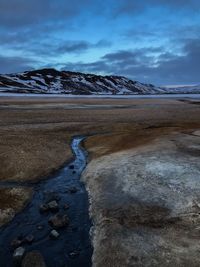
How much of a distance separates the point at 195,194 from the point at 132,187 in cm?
248

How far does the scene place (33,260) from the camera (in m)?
8.73

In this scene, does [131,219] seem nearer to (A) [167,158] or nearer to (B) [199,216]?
(B) [199,216]

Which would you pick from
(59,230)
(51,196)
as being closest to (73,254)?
(59,230)

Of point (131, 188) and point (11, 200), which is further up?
point (131, 188)

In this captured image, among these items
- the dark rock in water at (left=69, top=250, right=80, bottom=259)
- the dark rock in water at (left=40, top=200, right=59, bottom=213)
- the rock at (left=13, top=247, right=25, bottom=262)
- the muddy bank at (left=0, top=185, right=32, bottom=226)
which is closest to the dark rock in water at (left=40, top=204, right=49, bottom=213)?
the dark rock in water at (left=40, top=200, right=59, bottom=213)

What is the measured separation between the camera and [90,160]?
63.2 ft

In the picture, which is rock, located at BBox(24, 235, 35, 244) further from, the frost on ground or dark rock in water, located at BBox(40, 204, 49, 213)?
dark rock in water, located at BBox(40, 204, 49, 213)

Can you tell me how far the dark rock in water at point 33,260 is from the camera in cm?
856

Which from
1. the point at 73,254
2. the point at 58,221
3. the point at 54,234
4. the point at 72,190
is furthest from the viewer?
the point at 72,190

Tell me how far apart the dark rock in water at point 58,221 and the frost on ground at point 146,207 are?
3.26 ft

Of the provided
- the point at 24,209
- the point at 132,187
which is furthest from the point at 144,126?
the point at 24,209

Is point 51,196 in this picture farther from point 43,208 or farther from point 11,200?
point 11,200

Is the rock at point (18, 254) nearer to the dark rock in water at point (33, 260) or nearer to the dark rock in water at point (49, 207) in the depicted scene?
the dark rock in water at point (33, 260)

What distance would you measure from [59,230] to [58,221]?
0.36 m
